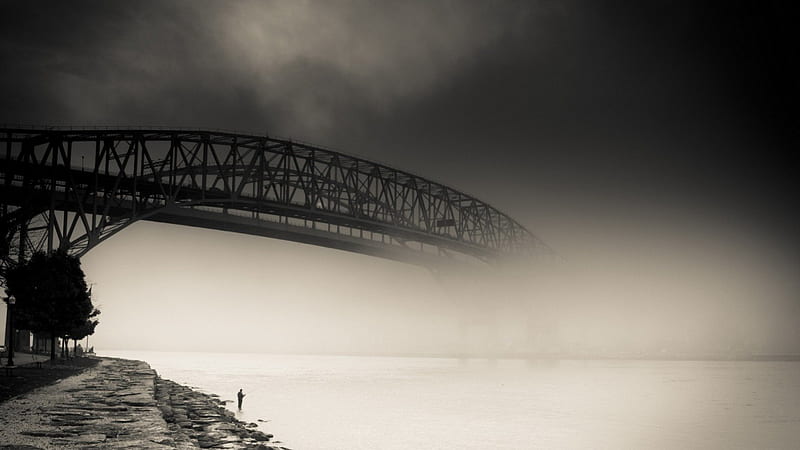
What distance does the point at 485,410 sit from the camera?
164 feet

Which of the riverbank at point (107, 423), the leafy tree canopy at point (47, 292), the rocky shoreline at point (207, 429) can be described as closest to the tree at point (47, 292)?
the leafy tree canopy at point (47, 292)

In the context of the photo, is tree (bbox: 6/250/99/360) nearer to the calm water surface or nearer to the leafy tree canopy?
the leafy tree canopy

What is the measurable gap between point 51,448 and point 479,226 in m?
118

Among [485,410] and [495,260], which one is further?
[495,260]

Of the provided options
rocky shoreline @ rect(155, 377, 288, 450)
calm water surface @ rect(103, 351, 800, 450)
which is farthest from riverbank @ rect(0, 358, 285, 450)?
calm water surface @ rect(103, 351, 800, 450)

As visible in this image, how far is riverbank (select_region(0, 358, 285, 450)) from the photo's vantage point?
17812 mm

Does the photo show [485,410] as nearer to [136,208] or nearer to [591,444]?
[591,444]

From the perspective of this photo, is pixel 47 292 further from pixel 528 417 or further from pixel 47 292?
pixel 528 417

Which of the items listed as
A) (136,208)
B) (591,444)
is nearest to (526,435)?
(591,444)

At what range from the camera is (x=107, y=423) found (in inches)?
840

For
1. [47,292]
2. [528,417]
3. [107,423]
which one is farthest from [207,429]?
[47,292]

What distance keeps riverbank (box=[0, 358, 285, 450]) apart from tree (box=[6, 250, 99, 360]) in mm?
14951

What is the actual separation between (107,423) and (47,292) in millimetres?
32089

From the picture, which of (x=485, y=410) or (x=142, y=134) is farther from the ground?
(x=142, y=134)
